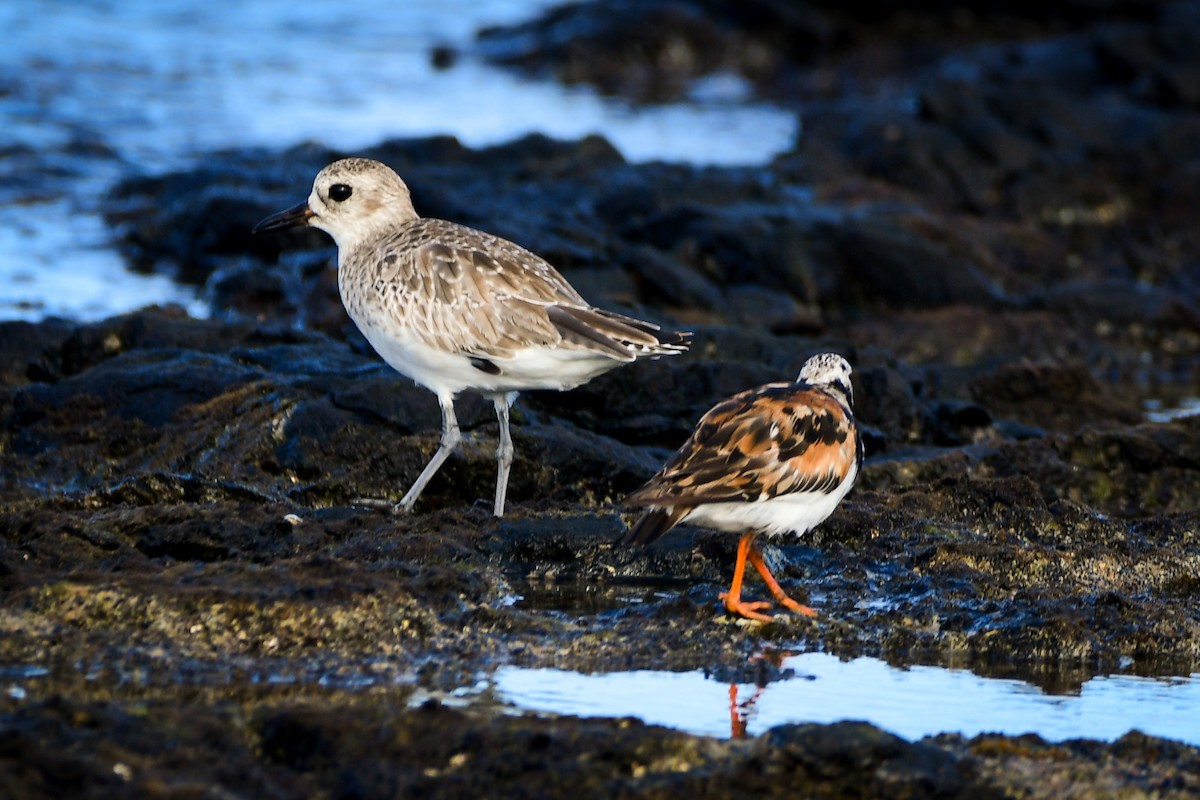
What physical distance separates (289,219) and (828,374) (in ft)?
11.1

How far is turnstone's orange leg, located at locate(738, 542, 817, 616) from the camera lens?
7.13 m

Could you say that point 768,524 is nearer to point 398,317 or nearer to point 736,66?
point 398,317

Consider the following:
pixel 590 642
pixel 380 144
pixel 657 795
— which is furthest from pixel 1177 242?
pixel 657 795

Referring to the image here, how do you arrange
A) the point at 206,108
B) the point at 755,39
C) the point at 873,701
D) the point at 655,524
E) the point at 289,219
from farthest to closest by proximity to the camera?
the point at 755,39 < the point at 206,108 < the point at 289,219 < the point at 655,524 < the point at 873,701

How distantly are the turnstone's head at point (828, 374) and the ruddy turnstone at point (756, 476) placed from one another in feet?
1.51

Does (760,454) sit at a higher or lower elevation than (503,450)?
higher

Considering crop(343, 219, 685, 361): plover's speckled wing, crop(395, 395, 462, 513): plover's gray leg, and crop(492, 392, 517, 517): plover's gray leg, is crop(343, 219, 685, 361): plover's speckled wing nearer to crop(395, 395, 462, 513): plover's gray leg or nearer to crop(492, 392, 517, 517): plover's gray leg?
crop(395, 395, 462, 513): plover's gray leg

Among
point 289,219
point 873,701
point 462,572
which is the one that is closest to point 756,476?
point 873,701

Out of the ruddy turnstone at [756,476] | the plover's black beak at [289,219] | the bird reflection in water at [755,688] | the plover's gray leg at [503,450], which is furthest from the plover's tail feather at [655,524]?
the plover's black beak at [289,219]

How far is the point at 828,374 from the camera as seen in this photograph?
26.6 ft

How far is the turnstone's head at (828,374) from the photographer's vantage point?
8.09m

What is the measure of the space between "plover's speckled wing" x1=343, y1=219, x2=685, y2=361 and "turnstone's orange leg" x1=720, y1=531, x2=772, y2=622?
49.9 inches

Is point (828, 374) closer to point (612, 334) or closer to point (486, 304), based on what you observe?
point (612, 334)

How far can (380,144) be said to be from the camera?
62.7 ft
